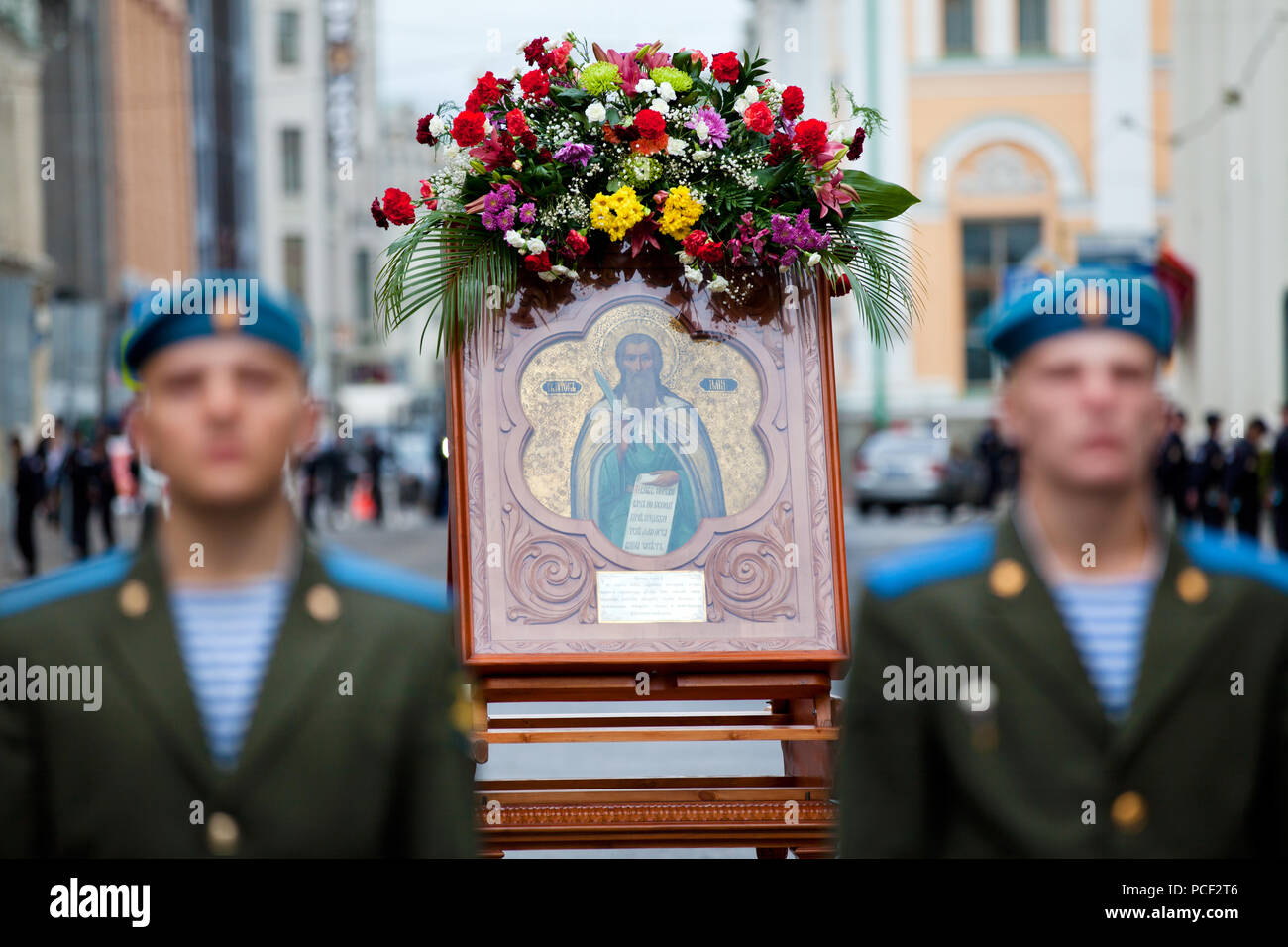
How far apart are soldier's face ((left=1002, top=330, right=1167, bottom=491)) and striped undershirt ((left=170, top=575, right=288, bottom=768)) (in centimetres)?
112

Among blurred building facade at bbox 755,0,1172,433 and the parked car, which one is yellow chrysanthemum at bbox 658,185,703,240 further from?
blurred building facade at bbox 755,0,1172,433

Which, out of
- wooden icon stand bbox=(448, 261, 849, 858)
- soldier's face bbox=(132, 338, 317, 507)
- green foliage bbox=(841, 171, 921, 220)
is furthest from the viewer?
green foliage bbox=(841, 171, 921, 220)

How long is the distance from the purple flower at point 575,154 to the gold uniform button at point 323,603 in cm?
266

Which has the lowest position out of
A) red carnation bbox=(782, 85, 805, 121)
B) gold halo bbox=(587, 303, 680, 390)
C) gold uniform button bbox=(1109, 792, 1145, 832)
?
gold uniform button bbox=(1109, 792, 1145, 832)

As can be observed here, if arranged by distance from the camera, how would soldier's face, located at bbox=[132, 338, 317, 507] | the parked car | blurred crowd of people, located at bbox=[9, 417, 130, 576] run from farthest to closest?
the parked car, blurred crowd of people, located at bbox=[9, 417, 130, 576], soldier's face, located at bbox=[132, 338, 317, 507]

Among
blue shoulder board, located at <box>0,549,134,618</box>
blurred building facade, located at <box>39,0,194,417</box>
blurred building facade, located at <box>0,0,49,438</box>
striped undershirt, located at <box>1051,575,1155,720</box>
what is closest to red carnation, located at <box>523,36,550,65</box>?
blue shoulder board, located at <box>0,549,134,618</box>

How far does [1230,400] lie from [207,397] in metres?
27.2

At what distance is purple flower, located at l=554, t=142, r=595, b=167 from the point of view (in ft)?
17.5

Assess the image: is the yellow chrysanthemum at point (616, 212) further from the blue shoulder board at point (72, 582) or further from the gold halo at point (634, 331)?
the blue shoulder board at point (72, 582)

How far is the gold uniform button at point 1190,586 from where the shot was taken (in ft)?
9.64

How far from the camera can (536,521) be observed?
5289 millimetres

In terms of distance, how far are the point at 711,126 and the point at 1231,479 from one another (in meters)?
13.8

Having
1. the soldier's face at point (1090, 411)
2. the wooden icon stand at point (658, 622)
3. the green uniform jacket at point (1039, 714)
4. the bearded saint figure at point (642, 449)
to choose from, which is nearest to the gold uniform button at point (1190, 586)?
the green uniform jacket at point (1039, 714)
